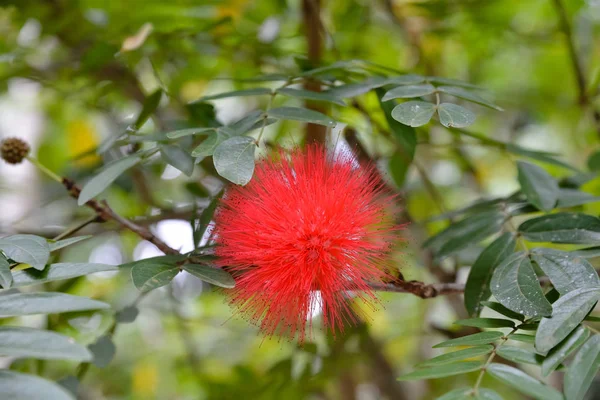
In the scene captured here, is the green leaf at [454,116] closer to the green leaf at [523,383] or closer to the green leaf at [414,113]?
the green leaf at [414,113]

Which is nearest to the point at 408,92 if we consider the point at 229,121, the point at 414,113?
the point at 414,113

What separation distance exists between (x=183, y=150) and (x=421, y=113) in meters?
0.42

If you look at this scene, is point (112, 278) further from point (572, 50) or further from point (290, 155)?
point (572, 50)

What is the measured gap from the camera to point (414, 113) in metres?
0.94

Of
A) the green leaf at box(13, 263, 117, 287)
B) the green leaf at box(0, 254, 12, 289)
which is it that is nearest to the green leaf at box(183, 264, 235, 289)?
the green leaf at box(13, 263, 117, 287)

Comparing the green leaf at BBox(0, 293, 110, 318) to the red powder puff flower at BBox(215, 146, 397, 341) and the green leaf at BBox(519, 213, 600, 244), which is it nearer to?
the red powder puff flower at BBox(215, 146, 397, 341)

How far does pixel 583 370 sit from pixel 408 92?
50 centimetres

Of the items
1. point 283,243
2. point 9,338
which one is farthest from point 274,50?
point 9,338

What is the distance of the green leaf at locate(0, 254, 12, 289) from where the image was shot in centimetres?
77

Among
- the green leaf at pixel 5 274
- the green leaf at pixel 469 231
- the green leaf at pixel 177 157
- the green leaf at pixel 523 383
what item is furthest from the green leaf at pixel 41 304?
the green leaf at pixel 469 231

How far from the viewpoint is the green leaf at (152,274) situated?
833mm

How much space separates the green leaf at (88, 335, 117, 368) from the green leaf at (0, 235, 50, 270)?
32 centimetres

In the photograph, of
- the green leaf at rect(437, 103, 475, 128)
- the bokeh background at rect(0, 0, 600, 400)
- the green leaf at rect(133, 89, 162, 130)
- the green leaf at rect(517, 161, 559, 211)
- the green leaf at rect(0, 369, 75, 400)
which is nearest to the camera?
the green leaf at rect(0, 369, 75, 400)

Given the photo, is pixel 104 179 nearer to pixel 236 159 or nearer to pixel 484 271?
pixel 236 159
